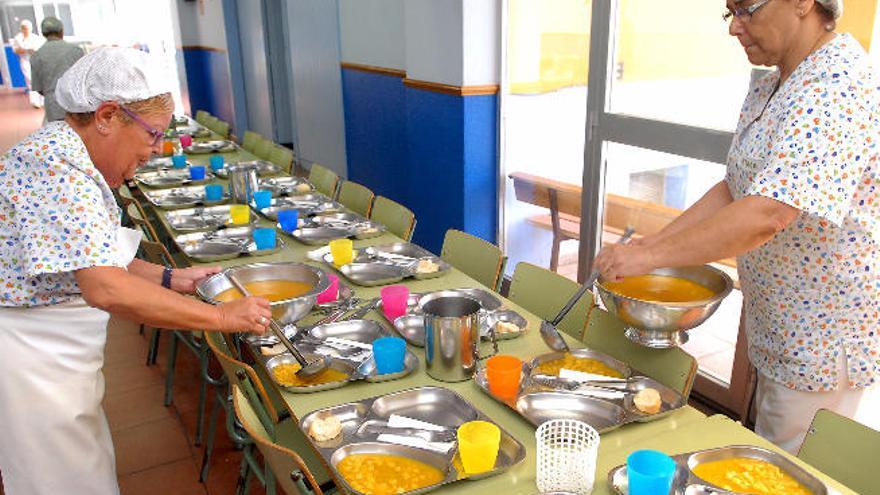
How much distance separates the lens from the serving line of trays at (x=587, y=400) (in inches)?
57.6

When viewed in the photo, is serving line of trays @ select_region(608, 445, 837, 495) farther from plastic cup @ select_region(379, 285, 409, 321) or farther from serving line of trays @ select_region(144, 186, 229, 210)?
serving line of trays @ select_region(144, 186, 229, 210)

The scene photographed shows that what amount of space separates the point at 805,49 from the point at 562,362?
882 millimetres

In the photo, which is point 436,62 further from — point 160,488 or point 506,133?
point 160,488

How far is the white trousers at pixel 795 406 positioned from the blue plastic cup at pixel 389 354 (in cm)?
91

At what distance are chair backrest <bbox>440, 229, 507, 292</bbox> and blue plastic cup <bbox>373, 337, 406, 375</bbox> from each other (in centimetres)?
76

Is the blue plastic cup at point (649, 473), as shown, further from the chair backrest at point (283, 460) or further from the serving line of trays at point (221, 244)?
the serving line of trays at point (221, 244)

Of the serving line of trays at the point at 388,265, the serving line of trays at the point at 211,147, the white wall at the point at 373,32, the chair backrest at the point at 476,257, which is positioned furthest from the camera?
the white wall at the point at 373,32

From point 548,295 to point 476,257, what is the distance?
45 centimetres

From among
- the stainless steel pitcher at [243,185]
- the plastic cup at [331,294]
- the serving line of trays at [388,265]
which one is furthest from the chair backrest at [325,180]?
the plastic cup at [331,294]

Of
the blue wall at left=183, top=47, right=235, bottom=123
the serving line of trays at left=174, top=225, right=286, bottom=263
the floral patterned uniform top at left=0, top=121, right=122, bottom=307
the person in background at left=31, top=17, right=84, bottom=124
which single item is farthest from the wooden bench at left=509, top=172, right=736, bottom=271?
the blue wall at left=183, top=47, right=235, bottom=123

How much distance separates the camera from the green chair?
323cm

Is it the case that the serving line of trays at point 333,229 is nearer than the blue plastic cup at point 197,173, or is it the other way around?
the serving line of trays at point 333,229

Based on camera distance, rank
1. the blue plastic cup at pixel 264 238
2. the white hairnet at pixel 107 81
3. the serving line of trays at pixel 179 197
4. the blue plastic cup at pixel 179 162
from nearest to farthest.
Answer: the white hairnet at pixel 107 81 < the blue plastic cup at pixel 264 238 < the serving line of trays at pixel 179 197 < the blue plastic cup at pixel 179 162

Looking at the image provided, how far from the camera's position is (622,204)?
3.27m
